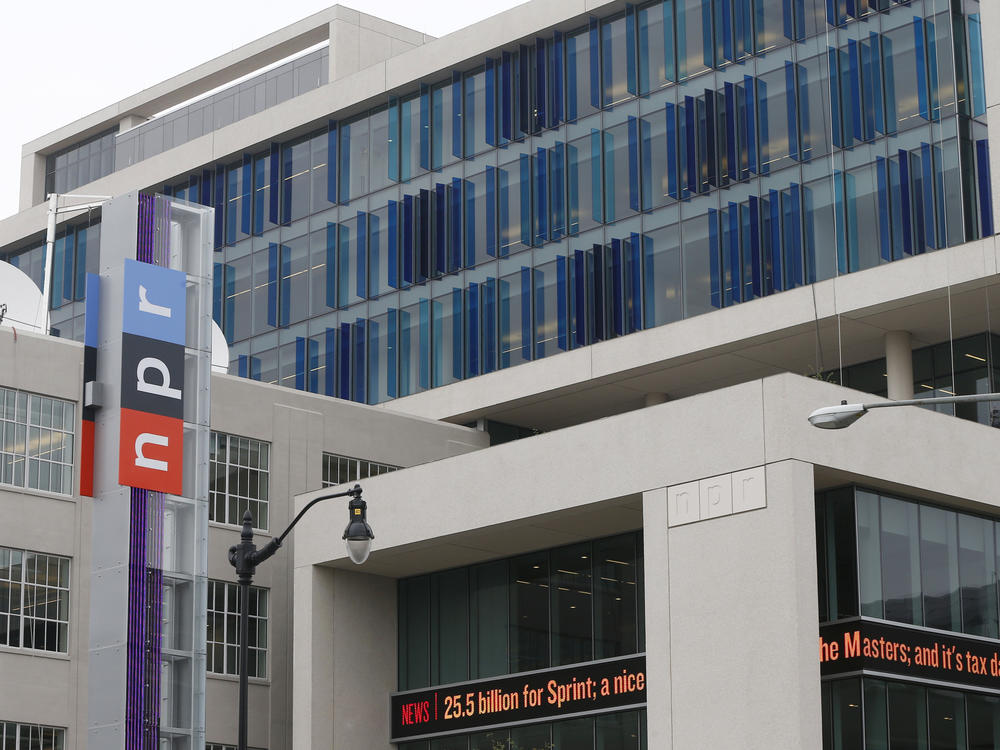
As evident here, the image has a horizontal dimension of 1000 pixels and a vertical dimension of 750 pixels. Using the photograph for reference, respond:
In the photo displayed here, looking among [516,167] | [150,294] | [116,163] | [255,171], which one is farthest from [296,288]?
[150,294]

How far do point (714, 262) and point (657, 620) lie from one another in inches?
638

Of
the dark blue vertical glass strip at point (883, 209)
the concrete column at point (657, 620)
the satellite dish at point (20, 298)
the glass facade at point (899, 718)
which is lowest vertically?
the glass facade at point (899, 718)

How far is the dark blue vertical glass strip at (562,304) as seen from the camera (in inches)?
2069

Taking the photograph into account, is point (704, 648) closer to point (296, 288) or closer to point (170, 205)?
point (170, 205)

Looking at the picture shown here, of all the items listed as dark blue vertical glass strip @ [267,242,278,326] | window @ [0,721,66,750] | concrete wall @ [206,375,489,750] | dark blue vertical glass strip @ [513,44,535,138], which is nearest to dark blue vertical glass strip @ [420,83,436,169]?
dark blue vertical glass strip @ [513,44,535,138]

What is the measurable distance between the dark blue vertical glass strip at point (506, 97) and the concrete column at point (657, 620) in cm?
2126

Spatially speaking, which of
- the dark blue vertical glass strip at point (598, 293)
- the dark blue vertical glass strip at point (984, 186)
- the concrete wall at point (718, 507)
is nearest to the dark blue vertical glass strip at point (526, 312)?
the dark blue vertical glass strip at point (598, 293)

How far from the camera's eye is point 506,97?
2199 inches

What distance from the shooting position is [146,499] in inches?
1496

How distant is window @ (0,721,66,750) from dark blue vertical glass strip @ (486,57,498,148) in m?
22.8

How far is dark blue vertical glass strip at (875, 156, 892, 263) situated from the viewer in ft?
152

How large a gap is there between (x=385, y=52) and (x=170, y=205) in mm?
27263

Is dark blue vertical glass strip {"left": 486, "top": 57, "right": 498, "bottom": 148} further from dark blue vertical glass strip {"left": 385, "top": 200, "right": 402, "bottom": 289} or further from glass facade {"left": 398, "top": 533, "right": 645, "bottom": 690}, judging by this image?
glass facade {"left": 398, "top": 533, "right": 645, "bottom": 690}

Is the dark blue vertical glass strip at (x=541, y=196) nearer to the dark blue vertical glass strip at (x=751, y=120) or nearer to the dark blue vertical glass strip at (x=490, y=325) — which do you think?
the dark blue vertical glass strip at (x=490, y=325)
